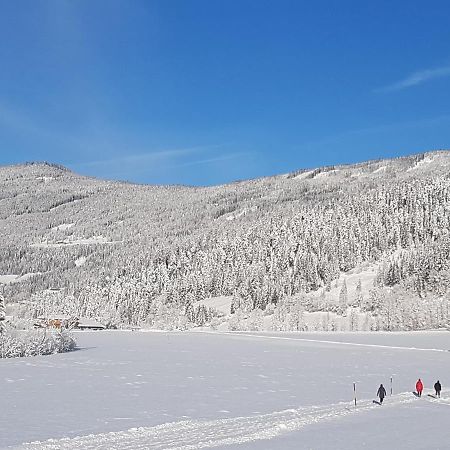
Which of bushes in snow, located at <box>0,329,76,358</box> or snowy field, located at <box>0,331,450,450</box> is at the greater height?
bushes in snow, located at <box>0,329,76,358</box>

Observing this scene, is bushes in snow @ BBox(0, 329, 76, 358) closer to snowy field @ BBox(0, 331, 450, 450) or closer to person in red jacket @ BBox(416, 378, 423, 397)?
snowy field @ BBox(0, 331, 450, 450)

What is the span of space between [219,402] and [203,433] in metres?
7.86

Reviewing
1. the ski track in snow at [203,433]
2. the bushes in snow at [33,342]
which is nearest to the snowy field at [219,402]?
the ski track in snow at [203,433]

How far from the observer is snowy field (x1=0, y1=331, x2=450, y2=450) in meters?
20.5

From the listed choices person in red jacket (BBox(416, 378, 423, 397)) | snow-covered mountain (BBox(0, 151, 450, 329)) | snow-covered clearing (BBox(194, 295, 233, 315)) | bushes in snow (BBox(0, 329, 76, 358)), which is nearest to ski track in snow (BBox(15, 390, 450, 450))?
person in red jacket (BBox(416, 378, 423, 397))

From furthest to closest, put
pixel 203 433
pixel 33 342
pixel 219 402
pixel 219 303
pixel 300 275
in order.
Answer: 1. pixel 219 303
2. pixel 300 275
3. pixel 33 342
4. pixel 219 402
5. pixel 203 433

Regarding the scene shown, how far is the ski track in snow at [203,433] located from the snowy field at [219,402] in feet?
0.14

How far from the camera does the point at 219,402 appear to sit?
29.0 metres

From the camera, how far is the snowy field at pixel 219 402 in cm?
2047

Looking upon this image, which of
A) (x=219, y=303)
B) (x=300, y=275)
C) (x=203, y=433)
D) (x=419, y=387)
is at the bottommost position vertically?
(x=203, y=433)

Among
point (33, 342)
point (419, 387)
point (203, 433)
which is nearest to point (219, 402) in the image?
point (203, 433)

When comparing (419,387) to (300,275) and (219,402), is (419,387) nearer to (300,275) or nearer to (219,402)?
(219,402)

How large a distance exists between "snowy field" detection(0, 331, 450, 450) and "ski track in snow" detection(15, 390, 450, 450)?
0.14 feet

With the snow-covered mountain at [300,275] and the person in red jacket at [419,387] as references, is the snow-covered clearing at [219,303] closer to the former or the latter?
the snow-covered mountain at [300,275]
